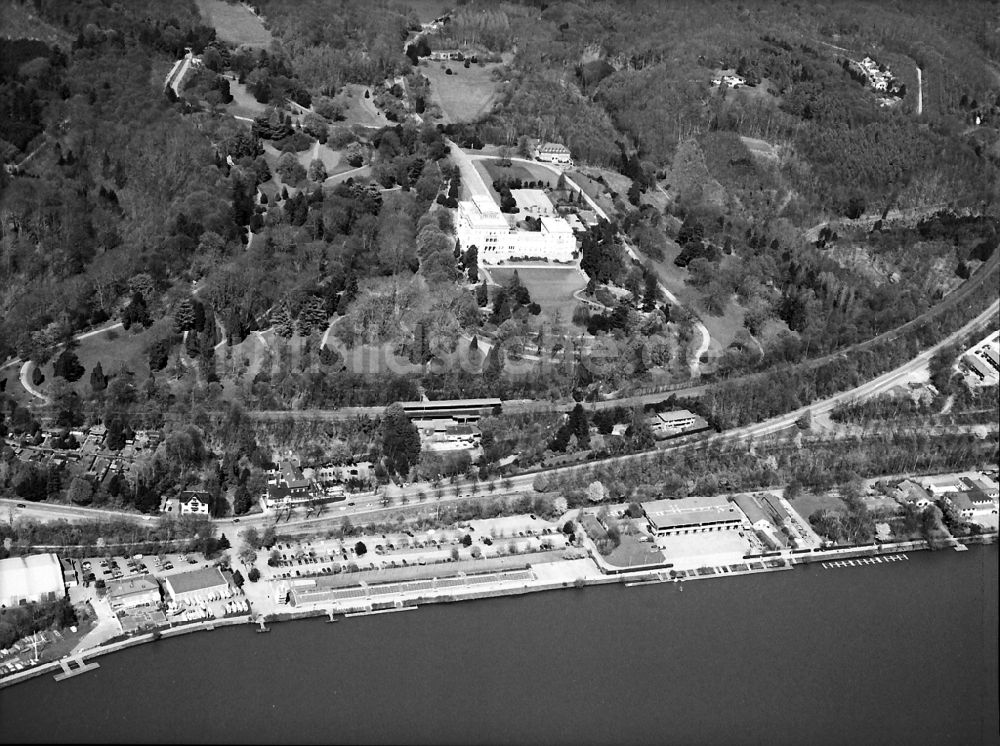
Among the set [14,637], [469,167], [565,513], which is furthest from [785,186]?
[14,637]

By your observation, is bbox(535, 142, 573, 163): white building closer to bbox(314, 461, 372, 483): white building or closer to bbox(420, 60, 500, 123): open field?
bbox(420, 60, 500, 123): open field

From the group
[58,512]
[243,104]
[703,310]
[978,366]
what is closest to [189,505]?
[58,512]

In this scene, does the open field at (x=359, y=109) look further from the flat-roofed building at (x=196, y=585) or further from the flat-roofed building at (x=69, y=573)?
the flat-roofed building at (x=196, y=585)

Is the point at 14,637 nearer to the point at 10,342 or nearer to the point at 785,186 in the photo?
the point at 10,342

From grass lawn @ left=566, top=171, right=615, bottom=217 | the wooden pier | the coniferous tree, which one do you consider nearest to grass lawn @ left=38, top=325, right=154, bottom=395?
the coniferous tree

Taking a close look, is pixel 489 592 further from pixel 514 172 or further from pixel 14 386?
pixel 514 172

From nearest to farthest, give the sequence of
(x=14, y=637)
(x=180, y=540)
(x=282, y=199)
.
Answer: (x=14, y=637), (x=180, y=540), (x=282, y=199)
